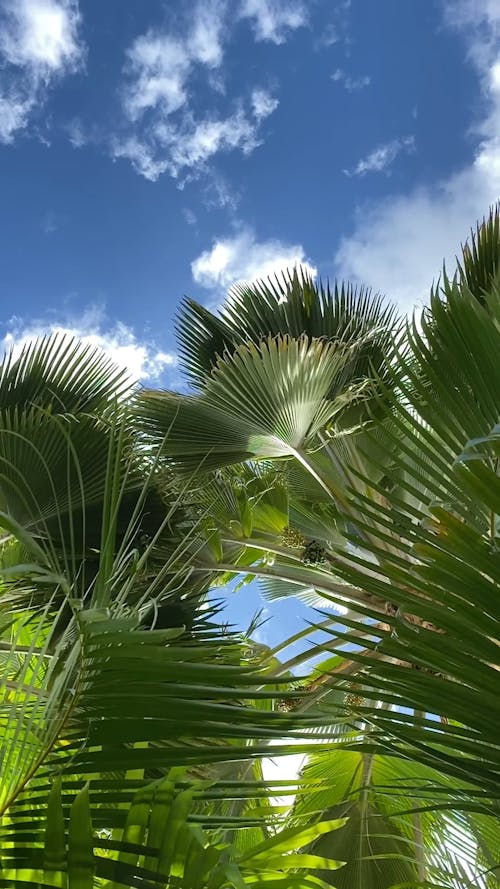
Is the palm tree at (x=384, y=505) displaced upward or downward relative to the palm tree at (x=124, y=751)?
upward

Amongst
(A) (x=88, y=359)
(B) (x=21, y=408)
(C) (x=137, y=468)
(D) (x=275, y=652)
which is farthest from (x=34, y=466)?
(D) (x=275, y=652)

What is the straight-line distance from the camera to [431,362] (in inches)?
45.3

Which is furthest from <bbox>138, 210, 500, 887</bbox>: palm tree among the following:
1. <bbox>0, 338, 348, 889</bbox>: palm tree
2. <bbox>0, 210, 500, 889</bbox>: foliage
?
<bbox>0, 338, 348, 889</bbox>: palm tree

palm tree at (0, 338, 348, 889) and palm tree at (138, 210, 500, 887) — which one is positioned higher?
palm tree at (138, 210, 500, 887)

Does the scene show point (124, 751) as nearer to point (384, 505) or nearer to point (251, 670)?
point (251, 670)

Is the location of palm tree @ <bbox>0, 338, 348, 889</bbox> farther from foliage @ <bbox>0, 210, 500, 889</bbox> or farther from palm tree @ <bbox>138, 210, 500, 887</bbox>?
palm tree @ <bbox>138, 210, 500, 887</bbox>

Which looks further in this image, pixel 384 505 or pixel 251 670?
pixel 384 505

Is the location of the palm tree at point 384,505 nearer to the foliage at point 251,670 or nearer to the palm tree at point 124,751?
the foliage at point 251,670

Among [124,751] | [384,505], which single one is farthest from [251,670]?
[384,505]

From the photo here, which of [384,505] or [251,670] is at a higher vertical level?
[384,505]

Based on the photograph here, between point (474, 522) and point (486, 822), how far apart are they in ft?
4.34

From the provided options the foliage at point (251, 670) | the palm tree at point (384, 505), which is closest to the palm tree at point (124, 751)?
the foliage at point (251, 670)

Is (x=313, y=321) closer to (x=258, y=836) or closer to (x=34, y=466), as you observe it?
(x=34, y=466)

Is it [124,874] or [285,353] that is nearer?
[124,874]
